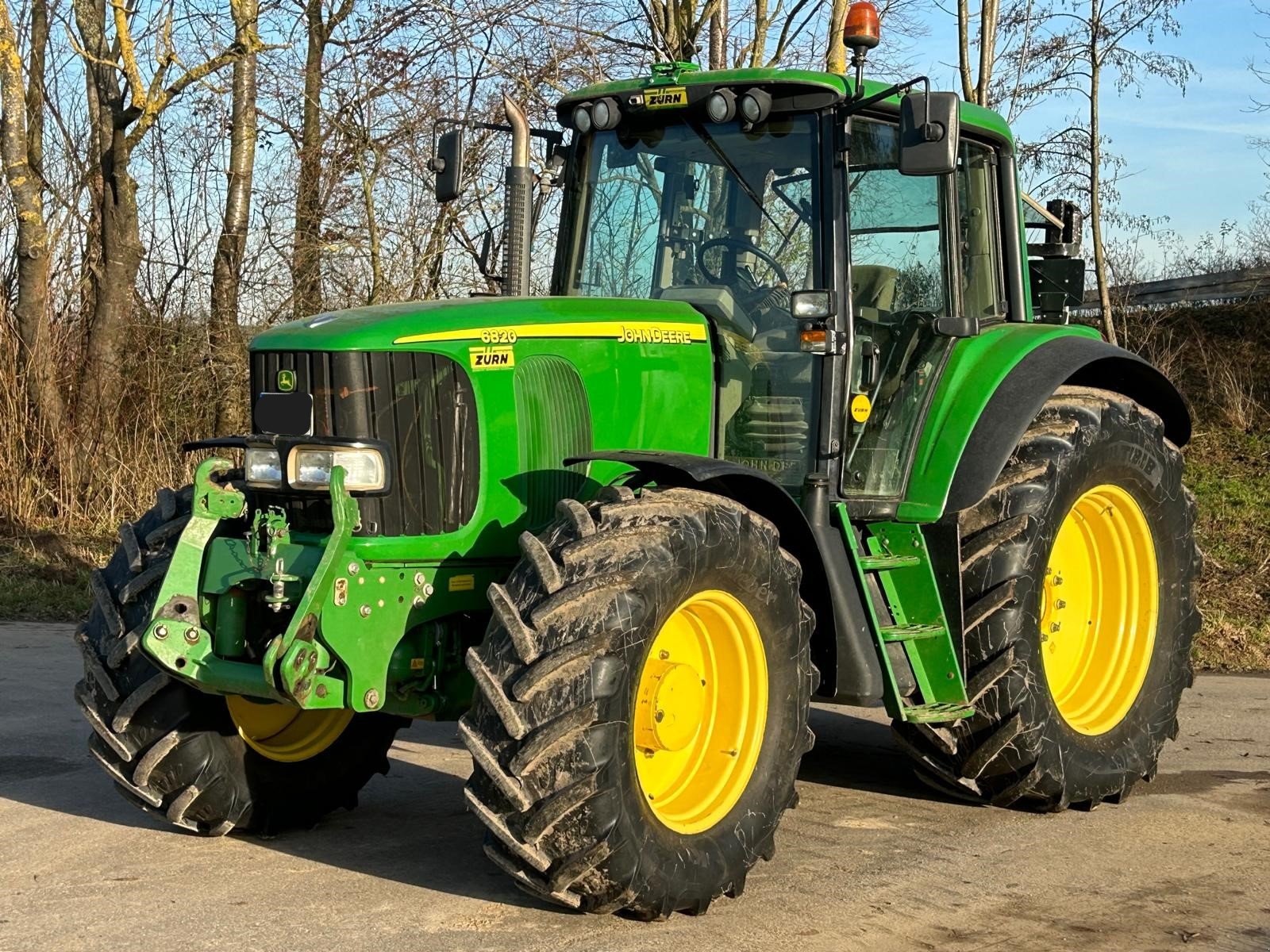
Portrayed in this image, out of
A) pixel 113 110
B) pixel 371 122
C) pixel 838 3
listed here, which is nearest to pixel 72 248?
pixel 113 110

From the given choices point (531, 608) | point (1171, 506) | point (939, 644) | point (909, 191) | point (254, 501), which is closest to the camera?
point (531, 608)

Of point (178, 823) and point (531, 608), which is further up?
point (531, 608)

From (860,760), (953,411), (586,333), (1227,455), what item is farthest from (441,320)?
(1227,455)

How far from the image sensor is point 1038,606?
588 centimetres

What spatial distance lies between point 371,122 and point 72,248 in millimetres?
2827

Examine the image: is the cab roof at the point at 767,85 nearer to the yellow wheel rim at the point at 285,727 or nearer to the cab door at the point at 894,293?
the cab door at the point at 894,293

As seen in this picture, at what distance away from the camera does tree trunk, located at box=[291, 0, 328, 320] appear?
13.9 m

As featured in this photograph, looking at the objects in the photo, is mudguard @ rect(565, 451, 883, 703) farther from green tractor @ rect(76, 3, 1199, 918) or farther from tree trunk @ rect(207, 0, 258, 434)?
tree trunk @ rect(207, 0, 258, 434)

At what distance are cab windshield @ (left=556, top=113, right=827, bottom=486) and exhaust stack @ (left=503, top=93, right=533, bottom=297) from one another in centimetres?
29

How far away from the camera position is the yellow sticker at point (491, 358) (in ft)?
16.5

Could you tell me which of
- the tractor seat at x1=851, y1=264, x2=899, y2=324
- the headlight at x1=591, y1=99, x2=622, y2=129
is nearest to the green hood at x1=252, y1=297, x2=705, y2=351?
the tractor seat at x1=851, y1=264, x2=899, y2=324

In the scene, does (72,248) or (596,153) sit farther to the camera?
(72,248)

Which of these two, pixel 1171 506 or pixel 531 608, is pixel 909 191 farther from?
pixel 531 608

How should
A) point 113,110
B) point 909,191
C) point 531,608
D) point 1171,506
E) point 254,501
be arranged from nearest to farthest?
point 531,608, point 254,501, point 909,191, point 1171,506, point 113,110
